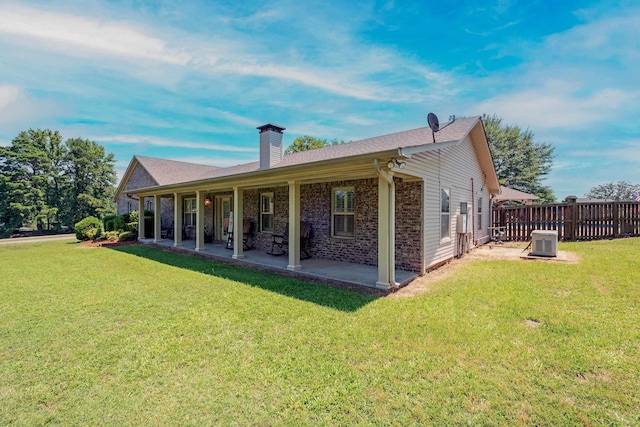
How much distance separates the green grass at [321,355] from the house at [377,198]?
1516mm

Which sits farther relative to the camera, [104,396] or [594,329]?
[594,329]

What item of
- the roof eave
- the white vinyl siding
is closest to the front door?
the roof eave

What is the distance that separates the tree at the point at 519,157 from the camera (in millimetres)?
26000

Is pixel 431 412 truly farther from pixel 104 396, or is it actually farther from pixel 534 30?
pixel 534 30

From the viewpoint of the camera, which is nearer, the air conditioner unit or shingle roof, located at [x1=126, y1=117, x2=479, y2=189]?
shingle roof, located at [x1=126, y1=117, x2=479, y2=189]

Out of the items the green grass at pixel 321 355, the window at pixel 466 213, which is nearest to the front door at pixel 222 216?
the green grass at pixel 321 355

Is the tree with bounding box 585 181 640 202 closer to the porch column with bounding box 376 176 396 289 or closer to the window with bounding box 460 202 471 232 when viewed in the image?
the window with bounding box 460 202 471 232

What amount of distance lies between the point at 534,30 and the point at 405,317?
28.6ft

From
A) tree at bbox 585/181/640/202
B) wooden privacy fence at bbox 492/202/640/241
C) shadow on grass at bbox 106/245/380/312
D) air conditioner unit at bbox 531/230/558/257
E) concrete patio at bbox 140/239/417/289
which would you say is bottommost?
shadow on grass at bbox 106/245/380/312

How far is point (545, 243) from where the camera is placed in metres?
8.33

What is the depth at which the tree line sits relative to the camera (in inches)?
1054

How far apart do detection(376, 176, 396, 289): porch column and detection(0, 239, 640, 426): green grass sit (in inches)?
22.4

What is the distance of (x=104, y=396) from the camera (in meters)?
2.49

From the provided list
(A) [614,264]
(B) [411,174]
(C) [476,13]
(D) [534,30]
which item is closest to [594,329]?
(B) [411,174]
